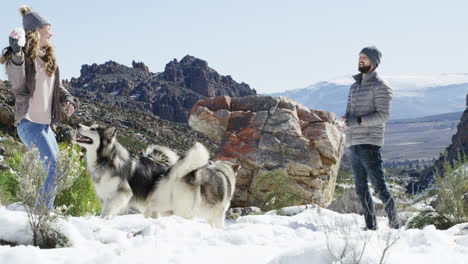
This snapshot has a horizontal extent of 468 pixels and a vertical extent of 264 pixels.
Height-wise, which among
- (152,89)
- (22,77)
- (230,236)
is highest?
(152,89)

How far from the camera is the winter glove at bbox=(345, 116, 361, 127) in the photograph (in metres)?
5.95

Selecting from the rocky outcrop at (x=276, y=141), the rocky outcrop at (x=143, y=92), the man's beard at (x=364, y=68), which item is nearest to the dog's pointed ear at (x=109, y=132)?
the man's beard at (x=364, y=68)

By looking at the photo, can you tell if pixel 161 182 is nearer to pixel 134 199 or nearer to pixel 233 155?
pixel 134 199

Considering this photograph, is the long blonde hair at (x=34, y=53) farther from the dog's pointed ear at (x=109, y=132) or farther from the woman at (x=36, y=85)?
the dog's pointed ear at (x=109, y=132)

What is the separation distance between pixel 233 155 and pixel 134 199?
21.5 feet

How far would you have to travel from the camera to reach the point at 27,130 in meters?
5.03

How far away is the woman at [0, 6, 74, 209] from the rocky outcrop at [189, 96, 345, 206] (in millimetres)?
8042

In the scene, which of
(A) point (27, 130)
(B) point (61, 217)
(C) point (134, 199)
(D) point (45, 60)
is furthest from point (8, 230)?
(C) point (134, 199)

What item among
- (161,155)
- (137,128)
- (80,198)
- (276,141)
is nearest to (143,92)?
(137,128)

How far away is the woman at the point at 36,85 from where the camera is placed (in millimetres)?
4871

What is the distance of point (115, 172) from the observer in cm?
650

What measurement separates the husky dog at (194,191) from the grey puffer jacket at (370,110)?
2.01 metres

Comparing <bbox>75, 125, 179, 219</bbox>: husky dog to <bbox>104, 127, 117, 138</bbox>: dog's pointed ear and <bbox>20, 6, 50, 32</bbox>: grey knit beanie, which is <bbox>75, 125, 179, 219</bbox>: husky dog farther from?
<bbox>20, 6, 50, 32</bbox>: grey knit beanie

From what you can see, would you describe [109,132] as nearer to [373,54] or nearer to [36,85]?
[36,85]
